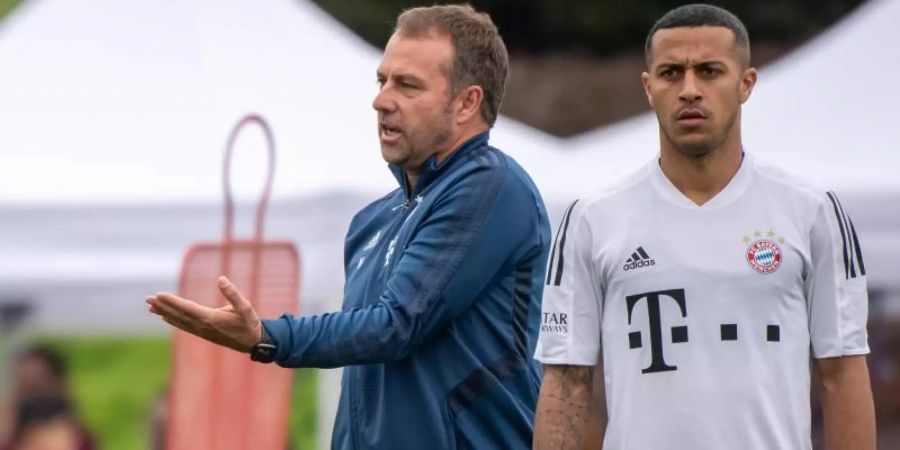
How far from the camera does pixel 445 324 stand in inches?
129

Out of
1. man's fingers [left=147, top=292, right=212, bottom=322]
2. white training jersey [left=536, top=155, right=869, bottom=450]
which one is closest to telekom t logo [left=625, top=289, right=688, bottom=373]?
white training jersey [left=536, top=155, right=869, bottom=450]

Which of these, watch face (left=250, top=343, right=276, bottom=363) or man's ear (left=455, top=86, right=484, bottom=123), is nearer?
watch face (left=250, top=343, right=276, bottom=363)

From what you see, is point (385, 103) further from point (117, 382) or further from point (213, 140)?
point (117, 382)

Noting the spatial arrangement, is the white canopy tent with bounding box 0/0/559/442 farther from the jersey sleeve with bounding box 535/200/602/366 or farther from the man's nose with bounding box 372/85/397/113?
the jersey sleeve with bounding box 535/200/602/366

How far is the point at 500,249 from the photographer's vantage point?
3314 mm

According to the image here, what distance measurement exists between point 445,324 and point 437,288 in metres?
0.09

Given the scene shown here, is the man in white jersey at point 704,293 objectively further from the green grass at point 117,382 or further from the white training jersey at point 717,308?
the green grass at point 117,382

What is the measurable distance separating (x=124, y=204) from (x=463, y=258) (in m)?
3.16

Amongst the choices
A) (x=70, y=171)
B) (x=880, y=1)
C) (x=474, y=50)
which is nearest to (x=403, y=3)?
(x=880, y=1)

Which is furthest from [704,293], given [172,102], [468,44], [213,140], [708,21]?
[172,102]

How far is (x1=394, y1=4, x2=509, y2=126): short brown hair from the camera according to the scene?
3.44m

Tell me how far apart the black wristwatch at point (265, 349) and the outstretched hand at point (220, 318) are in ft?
0.04

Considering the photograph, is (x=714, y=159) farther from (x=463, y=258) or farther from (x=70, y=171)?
(x=70, y=171)

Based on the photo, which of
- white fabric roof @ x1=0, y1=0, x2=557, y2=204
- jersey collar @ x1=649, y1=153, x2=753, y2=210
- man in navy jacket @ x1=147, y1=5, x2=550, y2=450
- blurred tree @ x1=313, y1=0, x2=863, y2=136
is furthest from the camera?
blurred tree @ x1=313, y1=0, x2=863, y2=136
